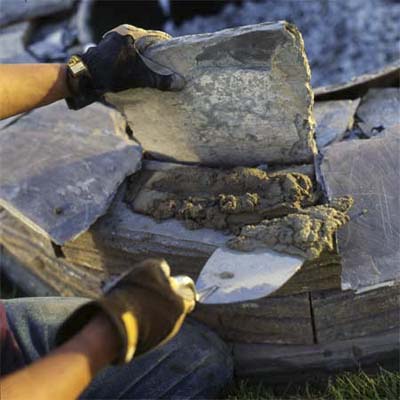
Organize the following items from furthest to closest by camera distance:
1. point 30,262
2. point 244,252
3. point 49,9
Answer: point 49,9 → point 30,262 → point 244,252

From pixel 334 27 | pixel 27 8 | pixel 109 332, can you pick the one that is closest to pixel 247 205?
pixel 109 332

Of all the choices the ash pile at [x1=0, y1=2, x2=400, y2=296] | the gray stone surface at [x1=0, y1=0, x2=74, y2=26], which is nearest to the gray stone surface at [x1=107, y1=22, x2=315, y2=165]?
the ash pile at [x1=0, y1=2, x2=400, y2=296]

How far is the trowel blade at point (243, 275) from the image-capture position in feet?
6.22

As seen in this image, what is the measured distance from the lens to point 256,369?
→ 2369mm

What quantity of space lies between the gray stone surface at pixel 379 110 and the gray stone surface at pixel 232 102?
0.46 m

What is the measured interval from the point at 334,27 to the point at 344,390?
3.35 m

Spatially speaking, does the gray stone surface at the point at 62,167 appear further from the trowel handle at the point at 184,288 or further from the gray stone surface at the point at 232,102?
the trowel handle at the point at 184,288

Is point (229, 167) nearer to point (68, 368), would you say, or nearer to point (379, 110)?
point (379, 110)

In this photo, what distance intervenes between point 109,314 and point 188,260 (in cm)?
72

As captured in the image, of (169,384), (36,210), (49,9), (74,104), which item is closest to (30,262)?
(36,210)

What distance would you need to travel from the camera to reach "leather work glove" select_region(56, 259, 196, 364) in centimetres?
159

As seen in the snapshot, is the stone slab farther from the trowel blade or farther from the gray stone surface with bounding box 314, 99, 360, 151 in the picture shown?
the trowel blade

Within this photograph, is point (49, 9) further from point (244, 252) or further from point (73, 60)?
point (244, 252)

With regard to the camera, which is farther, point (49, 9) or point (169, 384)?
point (49, 9)
